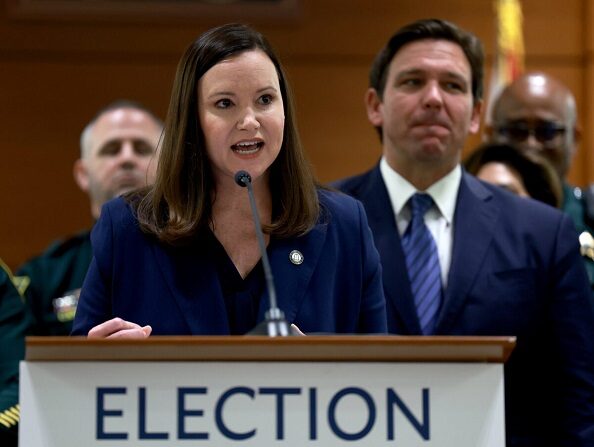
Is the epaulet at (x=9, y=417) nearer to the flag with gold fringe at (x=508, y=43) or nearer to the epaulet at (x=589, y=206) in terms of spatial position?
the epaulet at (x=589, y=206)

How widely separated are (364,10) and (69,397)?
3993 mm

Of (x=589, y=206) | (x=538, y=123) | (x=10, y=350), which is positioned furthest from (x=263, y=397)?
(x=538, y=123)

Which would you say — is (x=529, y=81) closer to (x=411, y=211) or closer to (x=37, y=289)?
(x=411, y=211)

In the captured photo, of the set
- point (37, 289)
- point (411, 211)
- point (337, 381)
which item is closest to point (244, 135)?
point (337, 381)

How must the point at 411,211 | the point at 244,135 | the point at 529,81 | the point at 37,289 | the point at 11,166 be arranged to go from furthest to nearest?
the point at 11,166 → the point at 529,81 → the point at 37,289 → the point at 411,211 → the point at 244,135

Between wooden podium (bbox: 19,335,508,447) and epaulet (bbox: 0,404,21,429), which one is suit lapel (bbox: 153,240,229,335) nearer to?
wooden podium (bbox: 19,335,508,447)

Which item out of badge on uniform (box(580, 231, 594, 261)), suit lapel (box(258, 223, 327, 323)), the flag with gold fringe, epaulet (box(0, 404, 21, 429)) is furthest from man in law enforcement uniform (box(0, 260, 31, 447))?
the flag with gold fringe

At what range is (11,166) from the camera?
18.5 feet

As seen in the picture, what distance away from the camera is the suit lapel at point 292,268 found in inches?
95.7

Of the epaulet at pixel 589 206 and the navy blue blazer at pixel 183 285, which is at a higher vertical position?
the epaulet at pixel 589 206

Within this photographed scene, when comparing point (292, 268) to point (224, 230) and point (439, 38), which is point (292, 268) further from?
point (439, 38)

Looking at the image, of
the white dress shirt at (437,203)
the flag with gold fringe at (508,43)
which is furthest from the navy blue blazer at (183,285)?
the flag with gold fringe at (508,43)

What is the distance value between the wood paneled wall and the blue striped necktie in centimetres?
230

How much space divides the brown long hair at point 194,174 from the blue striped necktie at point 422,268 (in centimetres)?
80
